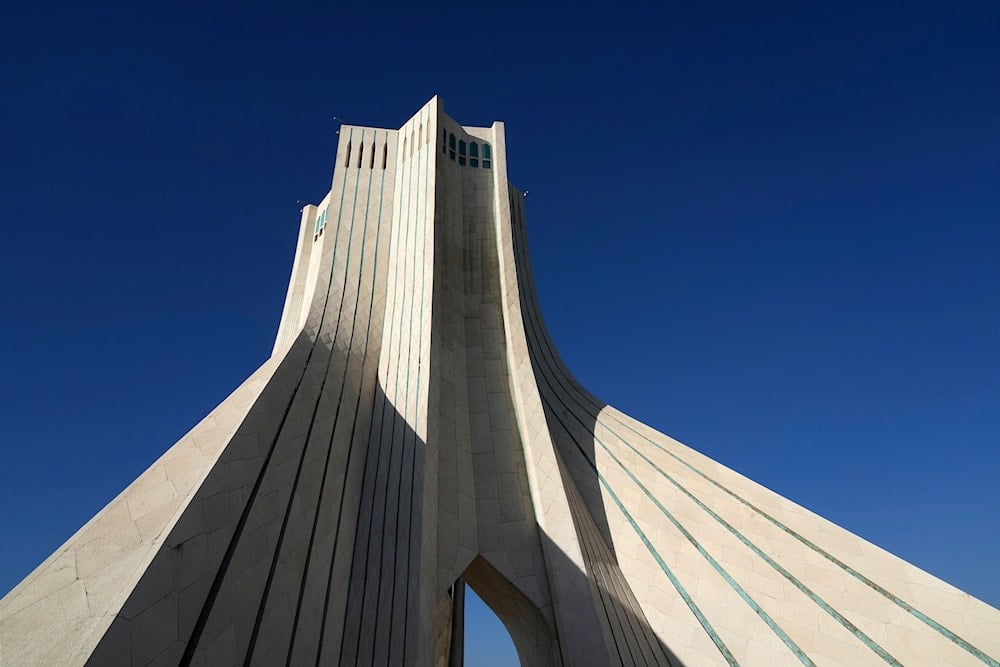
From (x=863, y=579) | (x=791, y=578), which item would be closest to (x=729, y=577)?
(x=791, y=578)

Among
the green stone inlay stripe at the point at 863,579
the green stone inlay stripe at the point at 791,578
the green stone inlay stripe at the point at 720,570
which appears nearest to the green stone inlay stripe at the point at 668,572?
the green stone inlay stripe at the point at 720,570

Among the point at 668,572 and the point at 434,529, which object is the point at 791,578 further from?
the point at 434,529

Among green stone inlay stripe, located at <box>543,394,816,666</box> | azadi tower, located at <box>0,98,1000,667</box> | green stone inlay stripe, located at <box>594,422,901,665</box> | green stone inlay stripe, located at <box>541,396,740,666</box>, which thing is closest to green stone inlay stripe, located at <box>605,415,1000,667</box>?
azadi tower, located at <box>0,98,1000,667</box>

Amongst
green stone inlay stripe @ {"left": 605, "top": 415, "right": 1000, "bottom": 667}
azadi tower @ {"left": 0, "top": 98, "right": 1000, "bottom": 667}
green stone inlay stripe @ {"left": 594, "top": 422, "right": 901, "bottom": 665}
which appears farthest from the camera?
green stone inlay stripe @ {"left": 594, "top": 422, "right": 901, "bottom": 665}

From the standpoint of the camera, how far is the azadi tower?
586 centimetres

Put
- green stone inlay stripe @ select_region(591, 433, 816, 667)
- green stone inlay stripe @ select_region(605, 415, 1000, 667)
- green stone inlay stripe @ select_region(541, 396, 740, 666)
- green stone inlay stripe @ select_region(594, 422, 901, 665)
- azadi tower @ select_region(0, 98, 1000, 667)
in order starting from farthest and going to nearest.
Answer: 1. green stone inlay stripe @ select_region(541, 396, 740, 666)
2. green stone inlay stripe @ select_region(591, 433, 816, 667)
3. green stone inlay stripe @ select_region(594, 422, 901, 665)
4. green stone inlay stripe @ select_region(605, 415, 1000, 667)
5. azadi tower @ select_region(0, 98, 1000, 667)

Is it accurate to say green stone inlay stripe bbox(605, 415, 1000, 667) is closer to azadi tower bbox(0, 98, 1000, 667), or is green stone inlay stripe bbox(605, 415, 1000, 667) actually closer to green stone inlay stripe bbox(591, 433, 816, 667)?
azadi tower bbox(0, 98, 1000, 667)

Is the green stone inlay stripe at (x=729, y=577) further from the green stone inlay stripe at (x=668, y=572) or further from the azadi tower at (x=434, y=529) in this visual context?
the green stone inlay stripe at (x=668, y=572)

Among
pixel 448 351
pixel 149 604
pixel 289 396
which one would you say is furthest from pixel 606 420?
pixel 149 604

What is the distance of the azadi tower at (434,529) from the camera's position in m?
5.86

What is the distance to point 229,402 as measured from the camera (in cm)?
918

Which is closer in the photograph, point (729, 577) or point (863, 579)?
point (863, 579)

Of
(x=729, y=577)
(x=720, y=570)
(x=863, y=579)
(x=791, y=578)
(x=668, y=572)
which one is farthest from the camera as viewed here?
(x=668, y=572)

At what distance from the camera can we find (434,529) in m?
9.02
